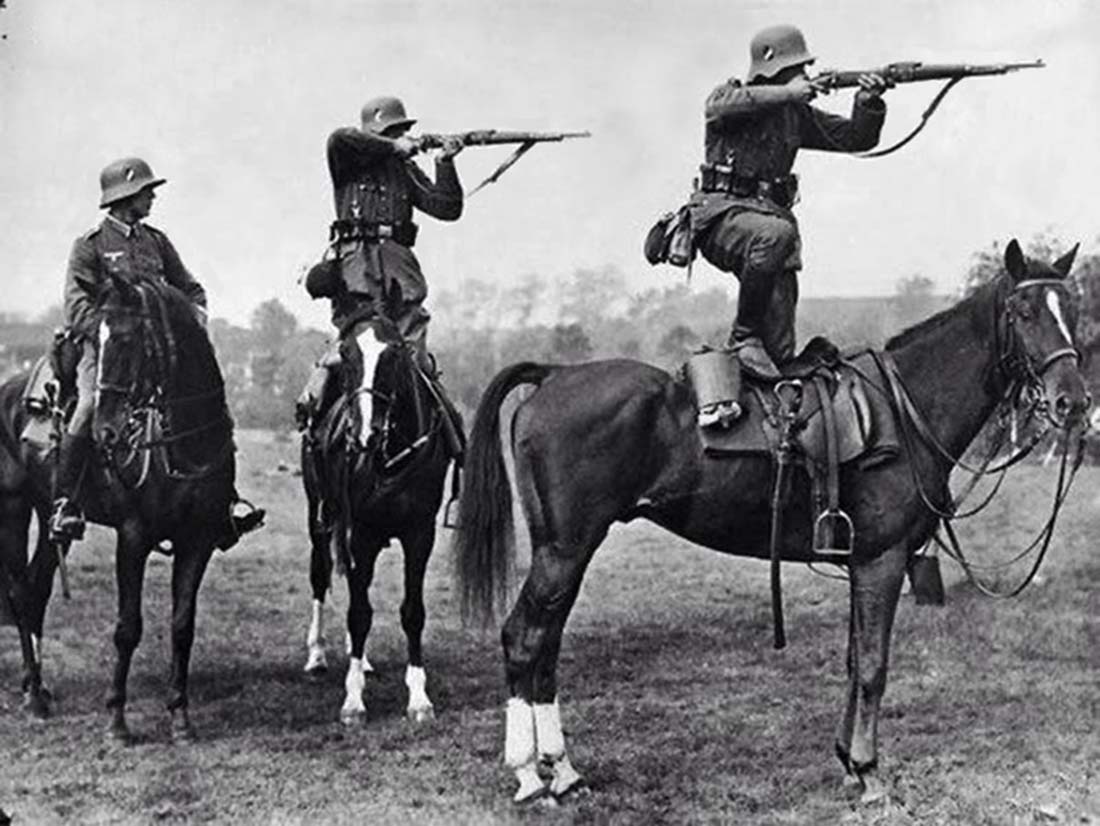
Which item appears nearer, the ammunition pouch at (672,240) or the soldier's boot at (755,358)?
the soldier's boot at (755,358)

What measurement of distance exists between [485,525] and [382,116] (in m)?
3.55

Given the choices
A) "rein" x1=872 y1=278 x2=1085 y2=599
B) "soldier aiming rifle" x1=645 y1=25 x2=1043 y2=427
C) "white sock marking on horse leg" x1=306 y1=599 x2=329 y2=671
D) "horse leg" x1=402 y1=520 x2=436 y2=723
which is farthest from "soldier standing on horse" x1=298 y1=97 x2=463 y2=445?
"rein" x1=872 y1=278 x2=1085 y2=599

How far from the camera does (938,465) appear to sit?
699 cm

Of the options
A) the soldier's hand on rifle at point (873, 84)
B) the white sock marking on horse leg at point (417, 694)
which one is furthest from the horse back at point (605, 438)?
the white sock marking on horse leg at point (417, 694)

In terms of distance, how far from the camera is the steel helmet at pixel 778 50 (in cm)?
718

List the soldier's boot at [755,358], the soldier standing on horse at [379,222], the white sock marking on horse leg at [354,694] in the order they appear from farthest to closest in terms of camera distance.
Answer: the soldier standing on horse at [379,222] → the white sock marking on horse leg at [354,694] → the soldier's boot at [755,358]

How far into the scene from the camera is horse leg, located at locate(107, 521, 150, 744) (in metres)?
8.16

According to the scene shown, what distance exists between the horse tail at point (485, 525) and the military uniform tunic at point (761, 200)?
1.17 metres

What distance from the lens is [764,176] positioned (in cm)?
734

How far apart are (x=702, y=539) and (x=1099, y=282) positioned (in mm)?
10585

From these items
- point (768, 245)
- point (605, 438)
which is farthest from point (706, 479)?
point (768, 245)

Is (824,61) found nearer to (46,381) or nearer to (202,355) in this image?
(202,355)

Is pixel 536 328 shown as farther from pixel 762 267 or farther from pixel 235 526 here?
pixel 762 267

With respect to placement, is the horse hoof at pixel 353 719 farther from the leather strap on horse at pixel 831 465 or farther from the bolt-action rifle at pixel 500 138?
the bolt-action rifle at pixel 500 138
